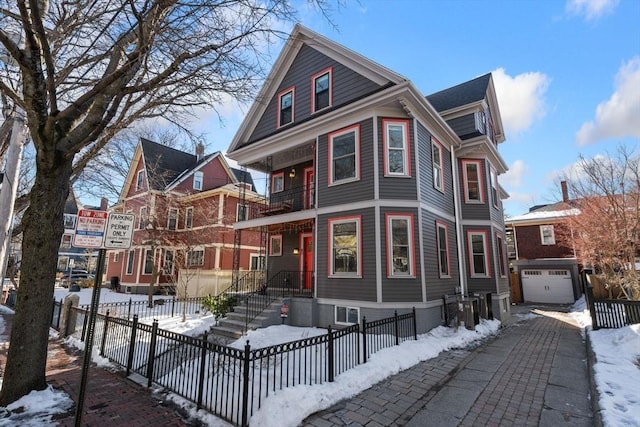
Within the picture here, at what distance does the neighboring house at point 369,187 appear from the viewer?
1025 cm

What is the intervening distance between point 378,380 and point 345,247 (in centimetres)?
509

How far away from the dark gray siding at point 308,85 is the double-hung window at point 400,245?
15.2 ft

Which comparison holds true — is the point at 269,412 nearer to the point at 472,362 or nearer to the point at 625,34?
the point at 472,362

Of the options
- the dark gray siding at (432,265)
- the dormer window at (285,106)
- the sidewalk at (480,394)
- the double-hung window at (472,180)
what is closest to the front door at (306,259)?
the dark gray siding at (432,265)

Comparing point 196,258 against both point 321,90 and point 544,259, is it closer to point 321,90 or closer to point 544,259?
point 321,90

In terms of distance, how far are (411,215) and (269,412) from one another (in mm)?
7502

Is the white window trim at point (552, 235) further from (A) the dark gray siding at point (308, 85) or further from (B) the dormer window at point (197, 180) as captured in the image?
(B) the dormer window at point (197, 180)

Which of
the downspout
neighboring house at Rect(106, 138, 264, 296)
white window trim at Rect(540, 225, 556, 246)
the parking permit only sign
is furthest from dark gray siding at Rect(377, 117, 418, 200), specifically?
white window trim at Rect(540, 225, 556, 246)

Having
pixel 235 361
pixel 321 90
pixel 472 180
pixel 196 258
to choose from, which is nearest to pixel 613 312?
pixel 472 180

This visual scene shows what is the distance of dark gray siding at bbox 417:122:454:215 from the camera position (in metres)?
11.3

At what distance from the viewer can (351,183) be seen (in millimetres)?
11016

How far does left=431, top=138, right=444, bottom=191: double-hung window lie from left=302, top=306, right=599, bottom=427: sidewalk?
627 centimetres

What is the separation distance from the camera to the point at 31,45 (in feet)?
17.4

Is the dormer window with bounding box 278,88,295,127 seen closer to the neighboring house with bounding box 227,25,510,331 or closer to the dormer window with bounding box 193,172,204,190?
the neighboring house with bounding box 227,25,510,331
